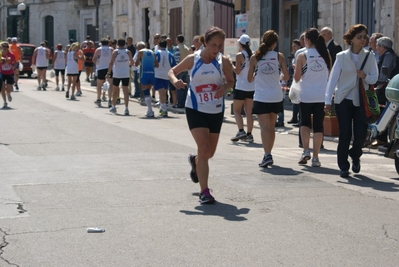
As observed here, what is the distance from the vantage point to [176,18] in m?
36.5

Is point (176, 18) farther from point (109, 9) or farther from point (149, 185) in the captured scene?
point (149, 185)

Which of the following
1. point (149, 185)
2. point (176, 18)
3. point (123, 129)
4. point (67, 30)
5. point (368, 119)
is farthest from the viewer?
point (67, 30)

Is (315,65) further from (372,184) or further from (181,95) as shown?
(181,95)

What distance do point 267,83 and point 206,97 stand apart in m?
2.87

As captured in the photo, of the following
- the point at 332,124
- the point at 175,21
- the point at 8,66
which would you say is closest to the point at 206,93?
the point at 332,124

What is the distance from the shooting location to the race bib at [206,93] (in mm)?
Answer: 7953

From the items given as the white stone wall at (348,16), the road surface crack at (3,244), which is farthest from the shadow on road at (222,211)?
the white stone wall at (348,16)

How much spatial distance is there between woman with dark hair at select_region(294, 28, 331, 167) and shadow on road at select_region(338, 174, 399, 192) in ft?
3.46

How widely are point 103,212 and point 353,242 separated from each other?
7.58 ft

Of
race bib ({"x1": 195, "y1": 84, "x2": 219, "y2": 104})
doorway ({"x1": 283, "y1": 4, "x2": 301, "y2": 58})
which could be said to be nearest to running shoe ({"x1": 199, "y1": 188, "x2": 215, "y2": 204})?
race bib ({"x1": 195, "y1": 84, "x2": 219, "y2": 104})

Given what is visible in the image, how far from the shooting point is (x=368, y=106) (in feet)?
31.2

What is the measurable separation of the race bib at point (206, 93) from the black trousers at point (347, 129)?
2322mm

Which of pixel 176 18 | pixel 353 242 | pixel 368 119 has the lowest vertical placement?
pixel 353 242

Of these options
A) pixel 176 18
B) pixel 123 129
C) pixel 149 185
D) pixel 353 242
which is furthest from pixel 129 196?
pixel 176 18
